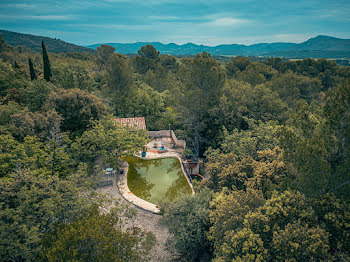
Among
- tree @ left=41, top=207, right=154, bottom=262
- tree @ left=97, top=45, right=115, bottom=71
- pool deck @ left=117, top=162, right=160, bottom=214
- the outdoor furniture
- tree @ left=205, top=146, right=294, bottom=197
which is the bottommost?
pool deck @ left=117, top=162, right=160, bottom=214

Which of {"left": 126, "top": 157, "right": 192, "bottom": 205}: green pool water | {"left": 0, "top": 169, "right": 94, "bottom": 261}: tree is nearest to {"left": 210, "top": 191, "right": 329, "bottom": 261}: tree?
{"left": 0, "top": 169, "right": 94, "bottom": 261}: tree

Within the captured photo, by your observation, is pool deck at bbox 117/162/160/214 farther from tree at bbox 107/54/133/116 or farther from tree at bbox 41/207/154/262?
tree at bbox 107/54/133/116

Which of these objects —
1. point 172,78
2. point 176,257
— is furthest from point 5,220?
point 172,78

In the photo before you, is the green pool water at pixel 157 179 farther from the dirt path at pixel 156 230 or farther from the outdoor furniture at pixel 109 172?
the outdoor furniture at pixel 109 172

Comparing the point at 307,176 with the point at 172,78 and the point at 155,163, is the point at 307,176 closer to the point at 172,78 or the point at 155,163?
the point at 155,163

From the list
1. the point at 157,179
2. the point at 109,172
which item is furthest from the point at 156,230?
the point at 109,172

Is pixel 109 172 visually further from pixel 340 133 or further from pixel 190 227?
pixel 340 133
